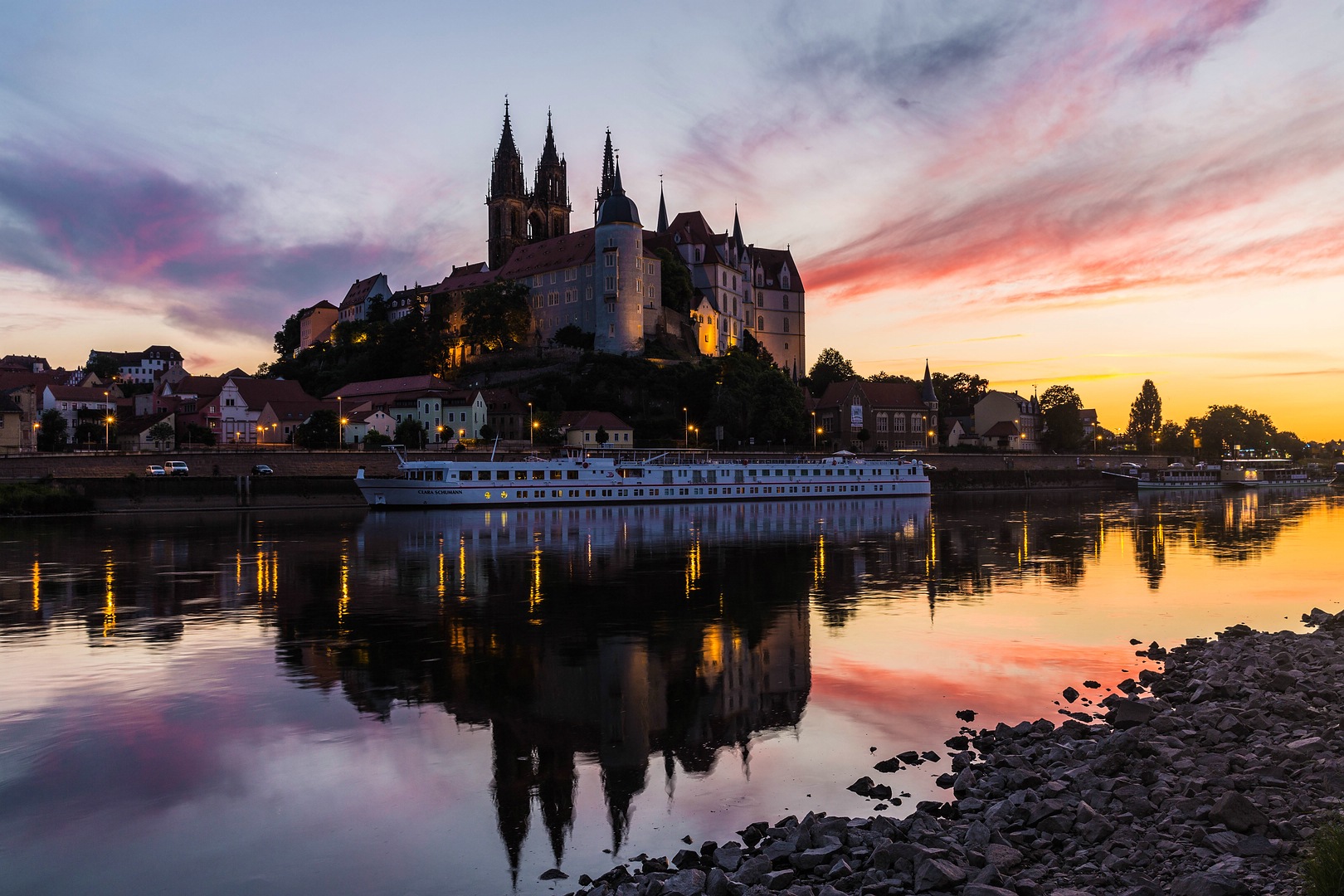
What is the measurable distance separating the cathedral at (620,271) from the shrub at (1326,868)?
102996 millimetres

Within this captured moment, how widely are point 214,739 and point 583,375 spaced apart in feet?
299

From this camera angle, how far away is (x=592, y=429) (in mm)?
92562

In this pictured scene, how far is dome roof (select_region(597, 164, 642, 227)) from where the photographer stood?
11031 centimetres

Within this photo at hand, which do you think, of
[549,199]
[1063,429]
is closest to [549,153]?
[549,199]

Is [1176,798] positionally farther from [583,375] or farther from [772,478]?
[583,375]

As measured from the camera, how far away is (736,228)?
139125 mm

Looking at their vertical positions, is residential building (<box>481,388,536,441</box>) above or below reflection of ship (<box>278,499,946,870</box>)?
above

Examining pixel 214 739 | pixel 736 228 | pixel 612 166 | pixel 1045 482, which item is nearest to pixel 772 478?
pixel 1045 482

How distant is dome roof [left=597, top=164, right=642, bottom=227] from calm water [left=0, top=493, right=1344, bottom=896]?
262 ft

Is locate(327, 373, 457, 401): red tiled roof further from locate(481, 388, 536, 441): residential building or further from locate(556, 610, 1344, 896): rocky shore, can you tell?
locate(556, 610, 1344, 896): rocky shore

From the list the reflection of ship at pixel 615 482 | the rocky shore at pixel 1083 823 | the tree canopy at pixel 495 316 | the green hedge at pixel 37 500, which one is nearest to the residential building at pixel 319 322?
the tree canopy at pixel 495 316

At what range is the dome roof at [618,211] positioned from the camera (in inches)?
4343

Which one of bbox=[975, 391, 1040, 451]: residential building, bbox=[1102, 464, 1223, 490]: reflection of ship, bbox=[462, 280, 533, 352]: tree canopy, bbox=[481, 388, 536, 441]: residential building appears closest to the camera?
bbox=[481, 388, 536, 441]: residential building

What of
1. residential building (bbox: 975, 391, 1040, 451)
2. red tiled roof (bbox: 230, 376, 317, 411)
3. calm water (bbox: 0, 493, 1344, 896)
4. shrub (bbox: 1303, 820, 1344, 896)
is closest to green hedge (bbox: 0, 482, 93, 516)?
calm water (bbox: 0, 493, 1344, 896)
